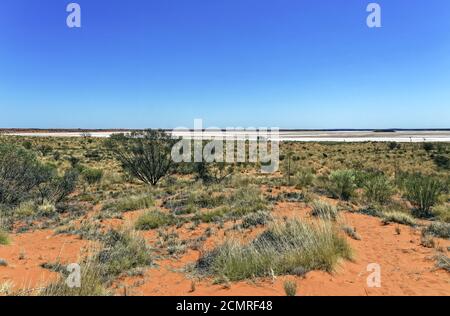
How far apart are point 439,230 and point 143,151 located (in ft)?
42.2

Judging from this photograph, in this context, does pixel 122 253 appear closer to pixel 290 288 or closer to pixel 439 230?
pixel 290 288

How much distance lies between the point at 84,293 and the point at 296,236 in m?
3.69

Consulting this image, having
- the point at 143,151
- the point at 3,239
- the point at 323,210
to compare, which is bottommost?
the point at 3,239

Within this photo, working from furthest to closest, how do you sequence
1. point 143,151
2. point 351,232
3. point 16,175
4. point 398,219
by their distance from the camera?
1. point 143,151
2. point 16,175
3. point 398,219
4. point 351,232

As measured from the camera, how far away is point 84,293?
4402 mm

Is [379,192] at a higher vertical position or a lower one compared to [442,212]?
higher

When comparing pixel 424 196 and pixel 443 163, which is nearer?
pixel 424 196

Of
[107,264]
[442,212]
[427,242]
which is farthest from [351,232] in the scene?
[107,264]

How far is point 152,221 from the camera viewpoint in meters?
9.05

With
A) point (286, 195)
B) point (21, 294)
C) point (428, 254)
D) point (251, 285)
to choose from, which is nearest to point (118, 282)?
point (21, 294)

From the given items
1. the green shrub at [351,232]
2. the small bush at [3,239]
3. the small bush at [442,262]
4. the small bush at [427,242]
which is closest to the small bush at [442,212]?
the small bush at [427,242]
